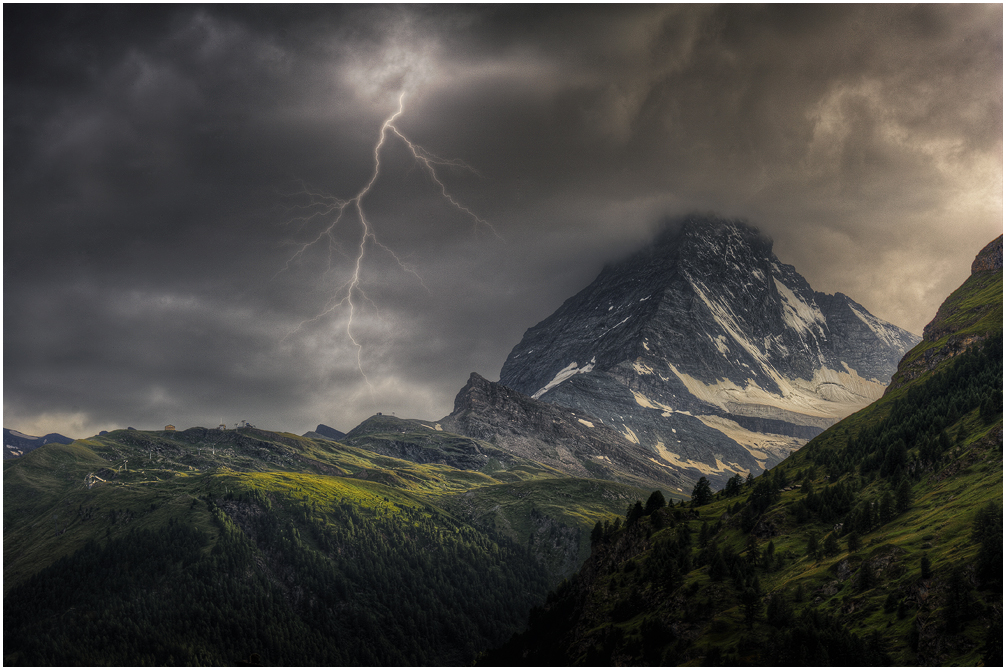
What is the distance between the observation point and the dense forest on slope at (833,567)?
295ft

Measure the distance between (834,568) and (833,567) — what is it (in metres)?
0.38

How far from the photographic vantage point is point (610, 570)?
586ft

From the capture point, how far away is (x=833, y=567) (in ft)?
396

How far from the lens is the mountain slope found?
90000 millimetres

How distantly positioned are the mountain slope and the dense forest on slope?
0.32m

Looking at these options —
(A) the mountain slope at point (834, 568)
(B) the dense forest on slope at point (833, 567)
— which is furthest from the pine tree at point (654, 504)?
(A) the mountain slope at point (834, 568)

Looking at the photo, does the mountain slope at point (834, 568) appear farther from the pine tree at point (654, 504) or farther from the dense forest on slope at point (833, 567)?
the pine tree at point (654, 504)

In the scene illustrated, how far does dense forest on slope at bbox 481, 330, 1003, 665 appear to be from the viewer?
3546 inches

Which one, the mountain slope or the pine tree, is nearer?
the mountain slope

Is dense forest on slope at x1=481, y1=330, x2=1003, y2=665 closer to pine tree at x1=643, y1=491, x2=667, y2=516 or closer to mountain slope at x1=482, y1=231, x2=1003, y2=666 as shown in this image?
mountain slope at x1=482, y1=231, x2=1003, y2=666

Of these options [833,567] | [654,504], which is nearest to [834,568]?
[833,567]

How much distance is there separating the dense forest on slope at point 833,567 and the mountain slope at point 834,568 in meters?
0.32

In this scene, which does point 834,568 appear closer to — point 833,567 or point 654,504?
point 833,567

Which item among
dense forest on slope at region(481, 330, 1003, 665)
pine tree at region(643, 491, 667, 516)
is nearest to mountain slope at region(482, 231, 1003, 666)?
dense forest on slope at region(481, 330, 1003, 665)
